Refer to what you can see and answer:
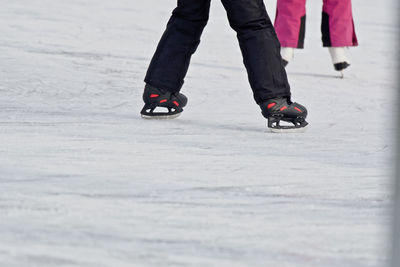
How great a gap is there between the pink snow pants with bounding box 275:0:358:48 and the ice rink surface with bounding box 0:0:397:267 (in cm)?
27

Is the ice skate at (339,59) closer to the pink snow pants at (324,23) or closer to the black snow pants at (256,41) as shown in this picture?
the pink snow pants at (324,23)

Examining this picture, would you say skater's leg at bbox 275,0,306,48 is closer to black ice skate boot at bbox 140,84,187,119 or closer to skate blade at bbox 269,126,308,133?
black ice skate boot at bbox 140,84,187,119

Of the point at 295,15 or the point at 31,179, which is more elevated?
the point at 31,179

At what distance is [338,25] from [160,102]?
234cm

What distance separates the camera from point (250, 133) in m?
3.77

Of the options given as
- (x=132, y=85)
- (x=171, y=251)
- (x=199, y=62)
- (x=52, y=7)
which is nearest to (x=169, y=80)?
(x=132, y=85)

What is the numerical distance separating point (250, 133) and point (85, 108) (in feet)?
3.08

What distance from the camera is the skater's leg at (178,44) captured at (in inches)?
151

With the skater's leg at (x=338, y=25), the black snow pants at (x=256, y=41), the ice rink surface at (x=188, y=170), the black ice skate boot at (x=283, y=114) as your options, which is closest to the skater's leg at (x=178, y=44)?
the black snow pants at (x=256, y=41)

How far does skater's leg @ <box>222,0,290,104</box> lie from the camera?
3623mm

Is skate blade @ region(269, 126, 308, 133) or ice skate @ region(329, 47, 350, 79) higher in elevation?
skate blade @ region(269, 126, 308, 133)

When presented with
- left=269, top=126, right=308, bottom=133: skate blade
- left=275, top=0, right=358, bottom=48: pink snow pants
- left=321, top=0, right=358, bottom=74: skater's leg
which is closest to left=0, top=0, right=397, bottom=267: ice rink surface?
left=269, top=126, right=308, bottom=133: skate blade

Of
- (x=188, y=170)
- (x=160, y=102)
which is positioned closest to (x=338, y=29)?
(x=160, y=102)

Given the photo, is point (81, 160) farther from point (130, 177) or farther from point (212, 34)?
point (212, 34)
